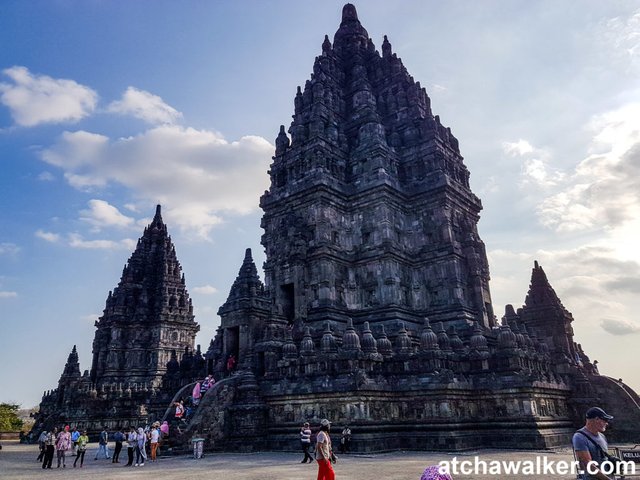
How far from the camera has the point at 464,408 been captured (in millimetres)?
22750

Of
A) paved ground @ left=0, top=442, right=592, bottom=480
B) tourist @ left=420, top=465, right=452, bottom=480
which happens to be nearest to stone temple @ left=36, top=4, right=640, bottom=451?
paved ground @ left=0, top=442, right=592, bottom=480

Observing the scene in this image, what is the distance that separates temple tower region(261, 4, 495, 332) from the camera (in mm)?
33469

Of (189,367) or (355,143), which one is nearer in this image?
(189,367)

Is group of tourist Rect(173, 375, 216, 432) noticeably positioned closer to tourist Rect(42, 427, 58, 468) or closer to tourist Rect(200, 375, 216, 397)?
tourist Rect(200, 375, 216, 397)

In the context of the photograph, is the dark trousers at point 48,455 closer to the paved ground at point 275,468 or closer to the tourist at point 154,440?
the paved ground at point 275,468

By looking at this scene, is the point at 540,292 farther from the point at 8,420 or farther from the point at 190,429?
the point at 8,420

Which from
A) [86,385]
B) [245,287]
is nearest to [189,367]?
[245,287]

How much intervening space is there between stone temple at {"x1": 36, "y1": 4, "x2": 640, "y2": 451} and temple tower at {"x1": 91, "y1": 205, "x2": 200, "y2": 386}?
3.10 metres

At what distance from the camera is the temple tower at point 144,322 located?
58.6m

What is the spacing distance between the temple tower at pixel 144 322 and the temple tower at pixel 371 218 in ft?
100

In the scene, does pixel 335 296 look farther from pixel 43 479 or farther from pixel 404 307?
pixel 43 479

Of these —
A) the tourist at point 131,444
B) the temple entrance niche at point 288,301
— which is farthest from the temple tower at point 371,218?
the tourist at point 131,444

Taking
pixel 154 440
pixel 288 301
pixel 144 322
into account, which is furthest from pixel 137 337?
pixel 154 440

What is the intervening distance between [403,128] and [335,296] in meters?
16.9
